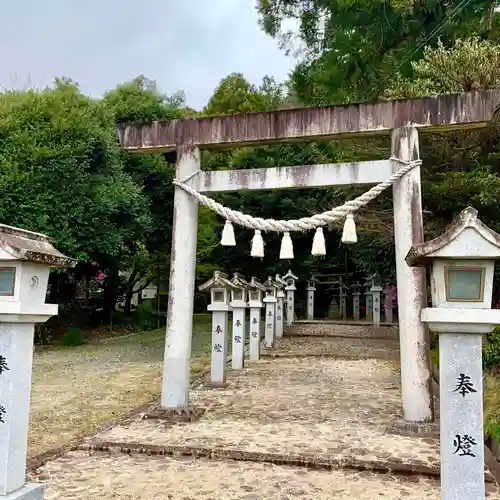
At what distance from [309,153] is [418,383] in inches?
686

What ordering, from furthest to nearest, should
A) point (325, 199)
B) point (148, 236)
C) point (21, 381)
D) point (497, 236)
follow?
point (148, 236), point (325, 199), point (21, 381), point (497, 236)

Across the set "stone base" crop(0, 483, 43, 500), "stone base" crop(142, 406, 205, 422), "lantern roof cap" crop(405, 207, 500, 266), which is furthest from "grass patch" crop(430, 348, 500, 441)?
"stone base" crop(0, 483, 43, 500)

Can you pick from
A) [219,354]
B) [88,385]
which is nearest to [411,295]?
[219,354]

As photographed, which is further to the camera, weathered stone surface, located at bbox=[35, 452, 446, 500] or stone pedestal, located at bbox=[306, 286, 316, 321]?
stone pedestal, located at bbox=[306, 286, 316, 321]

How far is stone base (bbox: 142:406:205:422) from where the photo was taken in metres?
7.35

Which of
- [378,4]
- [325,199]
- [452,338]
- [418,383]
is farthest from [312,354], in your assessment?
[452,338]

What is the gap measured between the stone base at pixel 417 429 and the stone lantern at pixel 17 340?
4.45 m

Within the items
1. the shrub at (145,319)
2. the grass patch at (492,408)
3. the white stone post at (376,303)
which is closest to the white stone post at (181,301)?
the grass patch at (492,408)

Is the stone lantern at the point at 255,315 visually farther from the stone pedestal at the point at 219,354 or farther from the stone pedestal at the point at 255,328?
the stone pedestal at the point at 219,354

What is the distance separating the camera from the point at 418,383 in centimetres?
675

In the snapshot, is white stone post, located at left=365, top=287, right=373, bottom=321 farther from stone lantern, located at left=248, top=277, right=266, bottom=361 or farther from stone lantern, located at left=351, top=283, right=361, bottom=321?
stone lantern, located at left=248, top=277, right=266, bottom=361

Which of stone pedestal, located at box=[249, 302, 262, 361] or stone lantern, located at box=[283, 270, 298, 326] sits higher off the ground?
stone lantern, located at box=[283, 270, 298, 326]

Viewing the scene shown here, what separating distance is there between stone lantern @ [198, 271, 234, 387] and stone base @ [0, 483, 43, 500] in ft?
20.1

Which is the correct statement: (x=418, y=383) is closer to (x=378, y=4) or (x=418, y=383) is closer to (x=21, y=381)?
(x=21, y=381)
